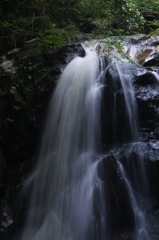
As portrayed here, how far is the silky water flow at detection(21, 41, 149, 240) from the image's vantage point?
372cm

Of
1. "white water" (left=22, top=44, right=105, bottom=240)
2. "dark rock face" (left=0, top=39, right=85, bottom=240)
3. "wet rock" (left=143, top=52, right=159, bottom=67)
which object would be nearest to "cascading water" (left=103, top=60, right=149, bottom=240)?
"white water" (left=22, top=44, right=105, bottom=240)

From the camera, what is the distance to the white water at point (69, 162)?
12.6 ft

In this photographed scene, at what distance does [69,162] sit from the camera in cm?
461

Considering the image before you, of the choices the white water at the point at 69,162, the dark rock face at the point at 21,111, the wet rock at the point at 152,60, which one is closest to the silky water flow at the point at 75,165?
the white water at the point at 69,162

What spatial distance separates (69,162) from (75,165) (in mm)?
207

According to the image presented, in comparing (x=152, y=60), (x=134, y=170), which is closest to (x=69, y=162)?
(x=134, y=170)

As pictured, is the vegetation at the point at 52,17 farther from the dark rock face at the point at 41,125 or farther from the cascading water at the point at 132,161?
the cascading water at the point at 132,161

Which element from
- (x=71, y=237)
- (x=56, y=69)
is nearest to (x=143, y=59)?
(x=56, y=69)

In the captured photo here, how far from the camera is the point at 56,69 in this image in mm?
5844

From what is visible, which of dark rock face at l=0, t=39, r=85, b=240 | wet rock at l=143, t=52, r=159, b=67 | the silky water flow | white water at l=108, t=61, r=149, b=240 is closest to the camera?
white water at l=108, t=61, r=149, b=240

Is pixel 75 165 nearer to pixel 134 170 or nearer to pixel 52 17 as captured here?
pixel 134 170

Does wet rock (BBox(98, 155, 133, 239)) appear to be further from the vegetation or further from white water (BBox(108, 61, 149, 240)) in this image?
the vegetation

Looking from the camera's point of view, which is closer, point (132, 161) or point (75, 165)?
point (132, 161)

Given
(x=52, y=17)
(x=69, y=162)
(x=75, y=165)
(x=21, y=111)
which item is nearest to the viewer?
(x=75, y=165)
